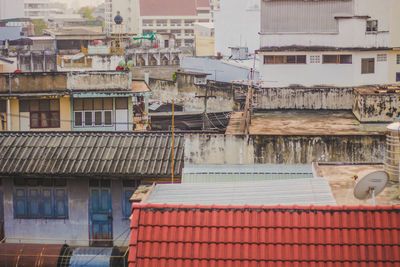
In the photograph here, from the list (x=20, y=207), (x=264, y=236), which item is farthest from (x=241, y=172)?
(x=20, y=207)

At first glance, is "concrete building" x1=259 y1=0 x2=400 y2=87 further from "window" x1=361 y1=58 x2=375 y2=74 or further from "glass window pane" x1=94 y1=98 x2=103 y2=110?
"glass window pane" x1=94 y1=98 x2=103 y2=110

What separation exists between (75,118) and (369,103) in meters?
13.1

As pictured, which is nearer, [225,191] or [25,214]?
[225,191]

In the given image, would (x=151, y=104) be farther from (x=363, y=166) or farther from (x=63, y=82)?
(x=363, y=166)

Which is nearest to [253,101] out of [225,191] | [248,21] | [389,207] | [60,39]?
[225,191]

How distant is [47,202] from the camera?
19578 mm

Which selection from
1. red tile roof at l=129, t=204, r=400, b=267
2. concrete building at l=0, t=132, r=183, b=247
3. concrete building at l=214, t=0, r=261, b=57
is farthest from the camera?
concrete building at l=214, t=0, r=261, b=57

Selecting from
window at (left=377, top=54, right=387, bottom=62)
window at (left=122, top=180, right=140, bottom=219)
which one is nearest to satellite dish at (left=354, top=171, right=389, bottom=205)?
window at (left=122, top=180, right=140, bottom=219)

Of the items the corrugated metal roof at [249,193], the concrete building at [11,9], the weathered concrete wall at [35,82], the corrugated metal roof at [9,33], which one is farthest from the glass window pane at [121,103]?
the concrete building at [11,9]

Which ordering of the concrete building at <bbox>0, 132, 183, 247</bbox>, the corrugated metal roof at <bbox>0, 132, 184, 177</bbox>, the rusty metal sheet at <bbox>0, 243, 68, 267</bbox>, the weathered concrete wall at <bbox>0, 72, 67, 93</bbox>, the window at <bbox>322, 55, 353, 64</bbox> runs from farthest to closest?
1. the window at <bbox>322, 55, 353, 64</bbox>
2. the weathered concrete wall at <bbox>0, 72, 67, 93</bbox>
3. the concrete building at <bbox>0, 132, 183, 247</bbox>
4. the corrugated metal roof at <bbox>0, 132, 184, 177</bbox>
5. the rusty metal sheet at <bbox>0, 243, 68, 267</bbox>

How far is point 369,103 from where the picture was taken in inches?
876

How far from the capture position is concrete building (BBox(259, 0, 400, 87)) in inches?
1544

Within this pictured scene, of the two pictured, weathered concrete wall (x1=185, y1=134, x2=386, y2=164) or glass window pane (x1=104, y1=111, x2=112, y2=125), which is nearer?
weathered concrete wall (x1=185, y1=134, x2=386, y2=164)

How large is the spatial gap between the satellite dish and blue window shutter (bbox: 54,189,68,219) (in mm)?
10848
